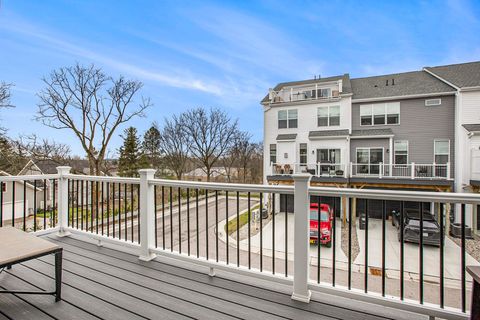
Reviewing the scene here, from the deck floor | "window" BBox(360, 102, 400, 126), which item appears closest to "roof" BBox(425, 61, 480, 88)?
"window" BBox(360, 102, 400, 126)

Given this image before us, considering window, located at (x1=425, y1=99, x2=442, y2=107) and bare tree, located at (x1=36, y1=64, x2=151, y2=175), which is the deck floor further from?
bare tree, located at (x1=36, y1=64, x2=151, y2=175)

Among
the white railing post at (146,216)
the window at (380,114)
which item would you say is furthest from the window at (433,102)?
the white railing post at (146,216)

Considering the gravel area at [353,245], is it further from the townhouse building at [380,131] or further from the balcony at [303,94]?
the balcony at [303,94]

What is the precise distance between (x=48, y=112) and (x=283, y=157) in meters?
13.6

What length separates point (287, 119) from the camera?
1421cm

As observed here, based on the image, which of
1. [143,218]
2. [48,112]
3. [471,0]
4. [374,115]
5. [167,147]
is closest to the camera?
[143,218]

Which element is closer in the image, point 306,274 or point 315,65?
point 306,274

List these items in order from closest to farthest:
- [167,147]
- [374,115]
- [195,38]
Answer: [195,38]
[374,115]
[167,147]

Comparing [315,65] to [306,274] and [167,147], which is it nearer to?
[167,147]

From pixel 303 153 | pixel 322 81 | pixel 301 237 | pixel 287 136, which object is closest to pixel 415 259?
pixel 303 153

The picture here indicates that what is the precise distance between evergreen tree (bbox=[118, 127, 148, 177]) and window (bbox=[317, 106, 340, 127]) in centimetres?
1352

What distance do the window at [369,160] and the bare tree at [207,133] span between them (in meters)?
11.1

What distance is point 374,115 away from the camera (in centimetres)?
1275

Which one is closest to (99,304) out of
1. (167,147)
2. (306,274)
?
(306,274)
